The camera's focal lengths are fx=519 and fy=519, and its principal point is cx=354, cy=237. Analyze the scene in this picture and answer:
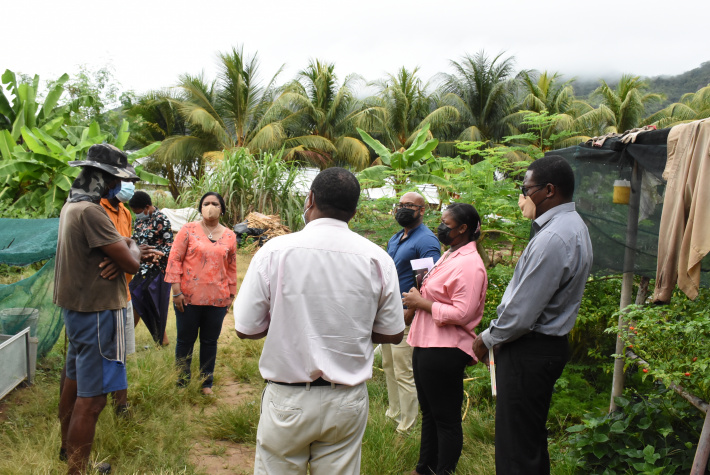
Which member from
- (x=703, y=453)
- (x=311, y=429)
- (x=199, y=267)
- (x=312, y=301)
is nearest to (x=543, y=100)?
(x=199, y=267)

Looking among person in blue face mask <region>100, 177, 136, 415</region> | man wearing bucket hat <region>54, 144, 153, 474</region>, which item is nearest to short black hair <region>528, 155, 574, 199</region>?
man wearing bucket hat <region>54, 144, 153, 474</region>

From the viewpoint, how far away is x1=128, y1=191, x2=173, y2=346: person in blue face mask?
5387 mm

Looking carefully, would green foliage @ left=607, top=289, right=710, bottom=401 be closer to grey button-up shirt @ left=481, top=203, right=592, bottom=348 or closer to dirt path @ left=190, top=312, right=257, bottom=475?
grey button-up shirt @ left=481, top=203, right=592, bottom=348

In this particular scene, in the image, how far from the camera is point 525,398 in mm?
2594

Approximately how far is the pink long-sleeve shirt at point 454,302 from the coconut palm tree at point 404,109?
26.2m

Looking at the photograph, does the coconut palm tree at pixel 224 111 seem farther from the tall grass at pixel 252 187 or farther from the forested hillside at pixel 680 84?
the forested hillside at pixel 680 84

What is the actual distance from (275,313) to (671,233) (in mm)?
2124

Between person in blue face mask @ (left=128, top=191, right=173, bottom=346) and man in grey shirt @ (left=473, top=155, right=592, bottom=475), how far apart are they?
382 centimetres

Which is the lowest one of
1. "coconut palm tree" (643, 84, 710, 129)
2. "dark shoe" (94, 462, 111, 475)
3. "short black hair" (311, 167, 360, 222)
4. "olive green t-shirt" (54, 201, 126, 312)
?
"dark shoe" (94, 462, 111, 475)

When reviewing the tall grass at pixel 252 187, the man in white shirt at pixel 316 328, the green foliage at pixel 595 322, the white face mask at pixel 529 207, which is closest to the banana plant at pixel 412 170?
the green foliage at pixel 595 322

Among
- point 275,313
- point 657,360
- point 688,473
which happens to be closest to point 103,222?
point 275,313

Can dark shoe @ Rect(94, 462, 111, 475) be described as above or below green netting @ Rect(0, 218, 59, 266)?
below

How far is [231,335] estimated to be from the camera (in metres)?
6.79

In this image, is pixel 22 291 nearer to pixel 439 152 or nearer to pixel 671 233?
pixel 671 233
